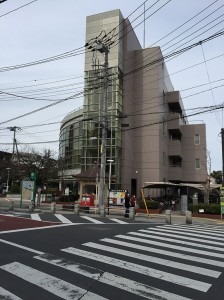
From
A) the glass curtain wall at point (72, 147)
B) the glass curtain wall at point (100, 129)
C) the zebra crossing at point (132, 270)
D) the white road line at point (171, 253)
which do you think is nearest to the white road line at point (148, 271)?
the zebra crossing at point (132, 270)

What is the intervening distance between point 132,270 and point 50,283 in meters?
2.08

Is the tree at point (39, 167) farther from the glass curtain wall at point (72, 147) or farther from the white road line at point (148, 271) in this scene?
the white road line at point (148, 271)

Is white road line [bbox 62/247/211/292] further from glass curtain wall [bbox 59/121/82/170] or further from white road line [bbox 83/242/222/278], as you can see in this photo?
glass curtain wall [bbox 59/121/82/170]

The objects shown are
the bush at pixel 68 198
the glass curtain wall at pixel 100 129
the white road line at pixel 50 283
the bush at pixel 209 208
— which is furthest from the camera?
the glass curtain wall at pixel 100 129

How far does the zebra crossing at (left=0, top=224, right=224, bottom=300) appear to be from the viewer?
247 inches

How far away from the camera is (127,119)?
42.9 meters

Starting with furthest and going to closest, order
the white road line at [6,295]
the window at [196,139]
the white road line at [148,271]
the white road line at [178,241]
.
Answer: the window at [196,139], the white road line at [178,241], the white road line at [148,271], the white road line at [6,295]

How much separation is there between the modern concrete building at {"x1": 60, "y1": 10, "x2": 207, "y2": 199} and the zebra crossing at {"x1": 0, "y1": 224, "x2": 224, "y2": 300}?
26.8 meters

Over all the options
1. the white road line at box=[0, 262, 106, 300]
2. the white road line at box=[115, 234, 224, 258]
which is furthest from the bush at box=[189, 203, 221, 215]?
the white road line at box=[0, 262, 106, 300]

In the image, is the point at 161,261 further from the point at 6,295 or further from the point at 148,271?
the point at 6,295

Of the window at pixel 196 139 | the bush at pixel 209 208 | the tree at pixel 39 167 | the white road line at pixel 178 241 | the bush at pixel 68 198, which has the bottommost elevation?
the white road line at pixel 178 241

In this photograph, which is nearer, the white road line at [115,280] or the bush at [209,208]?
the white road line at [115,280]

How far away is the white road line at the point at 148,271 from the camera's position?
22.5ft

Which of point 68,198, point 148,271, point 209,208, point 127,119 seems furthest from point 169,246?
point 127,119
